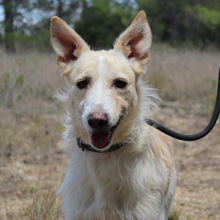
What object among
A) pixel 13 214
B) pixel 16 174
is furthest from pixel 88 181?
pixel 16 174

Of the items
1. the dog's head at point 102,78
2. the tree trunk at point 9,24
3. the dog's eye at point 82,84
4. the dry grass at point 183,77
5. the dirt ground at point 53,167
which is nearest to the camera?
the dog's head at point 102,78

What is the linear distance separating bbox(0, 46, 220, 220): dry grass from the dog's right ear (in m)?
1.38

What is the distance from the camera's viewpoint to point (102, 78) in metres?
2.76

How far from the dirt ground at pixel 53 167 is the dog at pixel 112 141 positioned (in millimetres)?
901

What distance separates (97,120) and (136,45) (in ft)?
3.49

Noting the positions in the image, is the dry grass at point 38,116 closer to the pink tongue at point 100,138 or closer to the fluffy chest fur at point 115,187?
the fluffy chest fur at point 115,187

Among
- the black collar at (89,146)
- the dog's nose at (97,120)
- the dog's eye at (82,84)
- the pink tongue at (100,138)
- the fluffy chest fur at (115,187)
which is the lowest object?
the fluffy chest fur at (115,187)

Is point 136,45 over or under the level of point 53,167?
over

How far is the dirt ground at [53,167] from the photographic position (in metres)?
4.23

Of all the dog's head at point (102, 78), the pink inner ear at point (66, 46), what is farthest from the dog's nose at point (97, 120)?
the pink inner ear at point (66, 46)

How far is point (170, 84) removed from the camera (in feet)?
34.5

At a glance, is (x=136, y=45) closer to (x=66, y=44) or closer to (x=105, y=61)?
(x=105, y=61)

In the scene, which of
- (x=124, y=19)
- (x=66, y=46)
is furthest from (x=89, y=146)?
(x=124, y=19)

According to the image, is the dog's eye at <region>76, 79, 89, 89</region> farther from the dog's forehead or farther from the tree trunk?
the tree trunk
